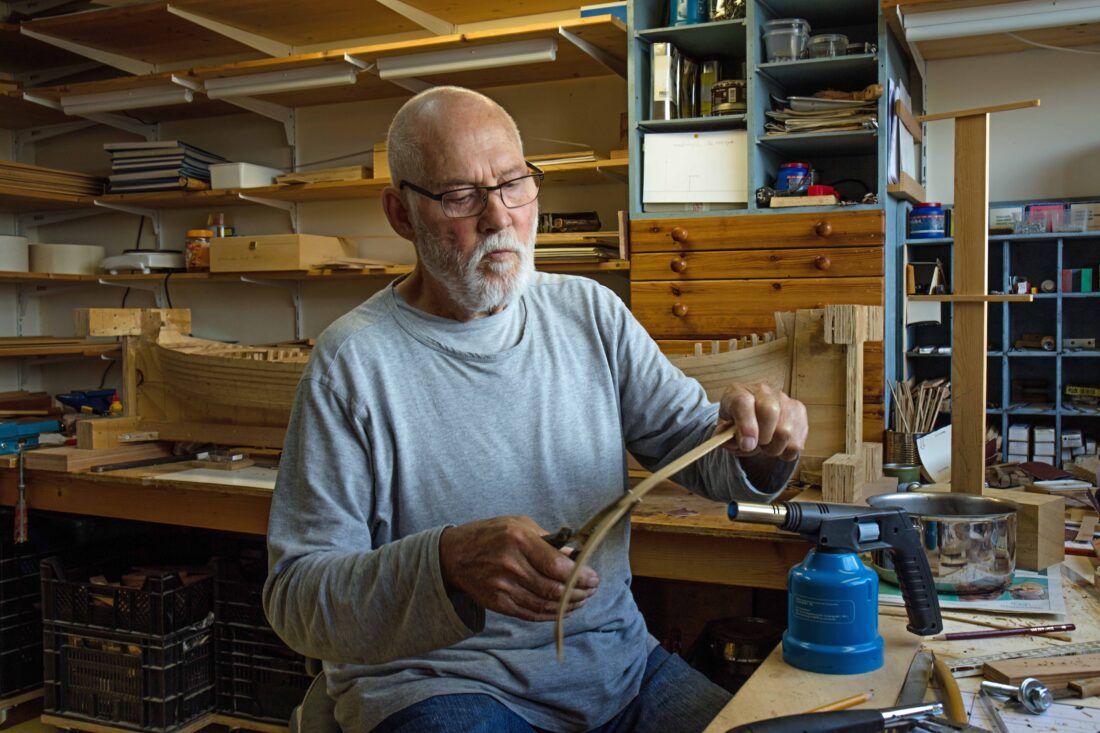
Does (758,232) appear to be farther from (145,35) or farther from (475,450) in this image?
(145,35)

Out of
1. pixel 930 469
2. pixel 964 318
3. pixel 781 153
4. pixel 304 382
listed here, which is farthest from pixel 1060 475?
pixel 304 382

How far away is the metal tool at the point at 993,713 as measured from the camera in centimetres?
101

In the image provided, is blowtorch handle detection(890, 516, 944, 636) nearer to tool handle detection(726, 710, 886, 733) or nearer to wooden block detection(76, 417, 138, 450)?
tool handle detection(726, 710, 886, 733)

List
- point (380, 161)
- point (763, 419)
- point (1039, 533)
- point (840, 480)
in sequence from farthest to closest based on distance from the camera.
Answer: point (380, 161) → point (840, 480) → point (1039, 533) → point (763, 419)

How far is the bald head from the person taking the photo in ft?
4.87

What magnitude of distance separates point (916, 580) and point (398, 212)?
3.24 ft

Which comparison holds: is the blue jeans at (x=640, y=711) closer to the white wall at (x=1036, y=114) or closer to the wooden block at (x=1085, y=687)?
the wooden block at (x=1085, y=687)

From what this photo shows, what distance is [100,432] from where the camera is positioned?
9.39ft

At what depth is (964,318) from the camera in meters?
1.72

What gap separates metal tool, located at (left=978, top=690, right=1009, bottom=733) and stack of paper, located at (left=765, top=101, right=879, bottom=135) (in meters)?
2.32

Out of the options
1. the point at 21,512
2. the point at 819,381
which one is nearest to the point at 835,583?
the point at 819,381

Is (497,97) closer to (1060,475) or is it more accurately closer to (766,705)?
(1060,475)

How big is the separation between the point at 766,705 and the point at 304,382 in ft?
2.70

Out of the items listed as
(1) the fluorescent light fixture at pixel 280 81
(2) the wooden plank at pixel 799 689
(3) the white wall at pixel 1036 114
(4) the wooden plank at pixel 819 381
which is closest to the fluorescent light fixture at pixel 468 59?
(1) the fluorescent light fixture at pixel 280 81
